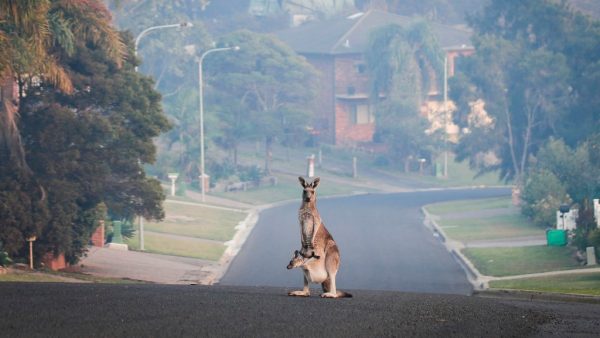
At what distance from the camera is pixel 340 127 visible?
108 m

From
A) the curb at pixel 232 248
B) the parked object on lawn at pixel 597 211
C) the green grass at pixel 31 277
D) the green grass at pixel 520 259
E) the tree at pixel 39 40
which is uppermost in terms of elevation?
the tree at pixel 39 40

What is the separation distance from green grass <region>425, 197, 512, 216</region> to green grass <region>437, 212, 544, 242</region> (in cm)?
449

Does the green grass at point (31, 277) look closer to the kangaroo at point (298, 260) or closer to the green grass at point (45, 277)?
the green grass at point (45, 277)

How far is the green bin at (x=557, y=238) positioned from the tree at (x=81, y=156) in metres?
15.8

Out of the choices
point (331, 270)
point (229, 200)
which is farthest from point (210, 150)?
point (331, 270)

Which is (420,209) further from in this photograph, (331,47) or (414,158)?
(331,47)

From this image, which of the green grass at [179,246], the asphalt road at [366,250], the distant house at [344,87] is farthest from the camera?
the distant house at [344,87]

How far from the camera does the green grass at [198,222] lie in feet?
188

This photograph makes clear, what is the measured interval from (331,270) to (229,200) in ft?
196

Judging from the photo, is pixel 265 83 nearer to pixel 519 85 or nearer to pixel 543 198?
pixel 519 85

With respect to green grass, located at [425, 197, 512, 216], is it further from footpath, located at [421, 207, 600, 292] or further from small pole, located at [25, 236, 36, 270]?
small pole, located at [25, 236, 36, 270]

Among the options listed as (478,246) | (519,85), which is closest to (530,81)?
(519,85)

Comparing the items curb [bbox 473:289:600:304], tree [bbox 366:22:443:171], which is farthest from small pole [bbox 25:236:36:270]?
tree [bbox 366:22:443:171]

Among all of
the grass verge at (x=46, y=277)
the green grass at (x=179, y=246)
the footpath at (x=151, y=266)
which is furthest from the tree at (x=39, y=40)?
the green grass at (x=179, y=246)
